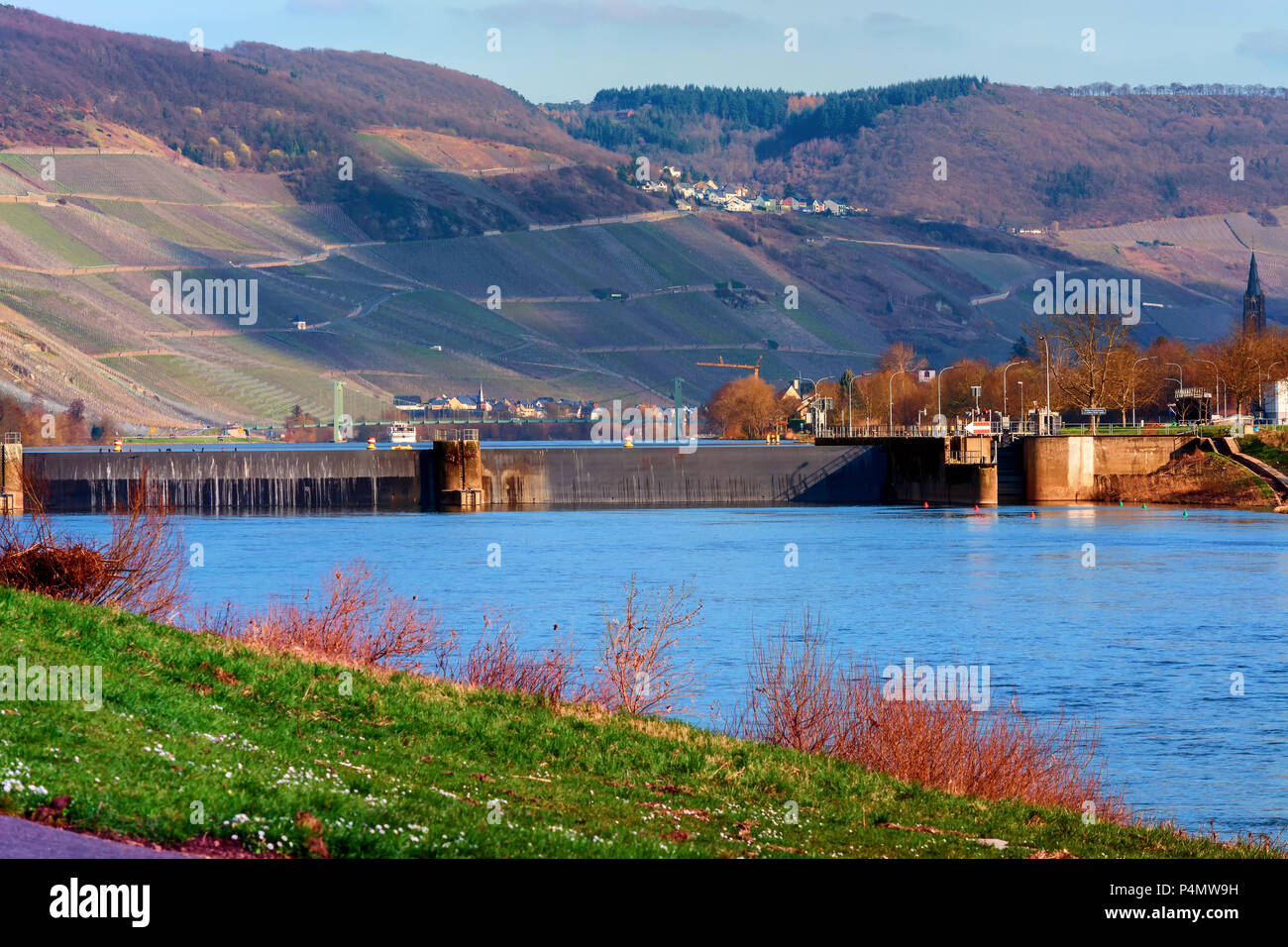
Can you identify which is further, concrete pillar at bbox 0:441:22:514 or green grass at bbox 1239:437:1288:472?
green grass at bbox 1239:437:1288:472

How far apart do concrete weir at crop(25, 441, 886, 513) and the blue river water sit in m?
4.56

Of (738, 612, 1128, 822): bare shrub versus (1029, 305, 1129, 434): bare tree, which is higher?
(1029, 305, 1129, 434): bare tree

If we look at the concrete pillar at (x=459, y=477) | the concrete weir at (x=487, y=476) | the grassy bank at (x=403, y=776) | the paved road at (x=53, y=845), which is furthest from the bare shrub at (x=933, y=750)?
the concrete weir at (x=487, y=476)

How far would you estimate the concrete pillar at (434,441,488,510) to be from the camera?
318 feet

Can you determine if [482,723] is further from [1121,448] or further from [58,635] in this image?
[1121,448]

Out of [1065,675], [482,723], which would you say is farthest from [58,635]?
[1065,675]

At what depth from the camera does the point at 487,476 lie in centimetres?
10050

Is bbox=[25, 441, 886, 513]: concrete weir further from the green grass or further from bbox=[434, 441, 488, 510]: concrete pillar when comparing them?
the green grass

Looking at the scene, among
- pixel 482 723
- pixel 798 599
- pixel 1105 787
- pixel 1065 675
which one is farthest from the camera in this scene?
pixel 798 599

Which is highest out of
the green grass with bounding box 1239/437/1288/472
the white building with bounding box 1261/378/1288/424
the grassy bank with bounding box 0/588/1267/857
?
the white building with bounding box 1261/378/1288/424

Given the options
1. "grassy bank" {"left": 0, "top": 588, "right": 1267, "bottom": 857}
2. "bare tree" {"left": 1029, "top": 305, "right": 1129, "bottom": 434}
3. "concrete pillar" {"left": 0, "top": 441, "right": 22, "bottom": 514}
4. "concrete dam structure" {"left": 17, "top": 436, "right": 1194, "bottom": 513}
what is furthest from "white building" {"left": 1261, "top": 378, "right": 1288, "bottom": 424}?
"grassy bank" {"left": 0, "top": 588, "right": 1267, "bottom": 857}

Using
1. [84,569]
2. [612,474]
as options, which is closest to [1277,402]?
[612,474]

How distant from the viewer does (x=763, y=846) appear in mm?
14625
